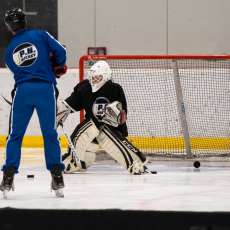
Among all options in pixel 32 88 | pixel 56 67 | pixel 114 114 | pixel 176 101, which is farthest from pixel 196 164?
pixel 32 88

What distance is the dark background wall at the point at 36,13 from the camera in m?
13.3

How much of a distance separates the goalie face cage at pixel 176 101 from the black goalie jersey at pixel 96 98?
103 cm

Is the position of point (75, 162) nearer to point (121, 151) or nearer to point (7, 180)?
point (121, 151)

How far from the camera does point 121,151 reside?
7902 millimetres

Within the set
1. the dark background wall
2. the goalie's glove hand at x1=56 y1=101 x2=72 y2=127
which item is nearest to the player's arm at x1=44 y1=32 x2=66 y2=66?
the goalie's glove hand at x1=56 y1=101 x2=72 y2=127

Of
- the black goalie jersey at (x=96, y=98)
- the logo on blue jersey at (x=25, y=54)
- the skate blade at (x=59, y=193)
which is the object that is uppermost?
the logo on blue jersey at (x=25, y=54)

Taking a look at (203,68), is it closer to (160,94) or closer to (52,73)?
(160,94)

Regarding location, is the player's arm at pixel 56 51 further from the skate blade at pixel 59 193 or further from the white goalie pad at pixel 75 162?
the white goalie pad at pixel 75 162

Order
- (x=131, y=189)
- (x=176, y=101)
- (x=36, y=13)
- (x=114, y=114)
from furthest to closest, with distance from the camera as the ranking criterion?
(x=36, y=13), (x=176, y=101), (x=114, y=114), (x=131, y=189)

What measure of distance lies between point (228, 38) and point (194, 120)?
3.88m

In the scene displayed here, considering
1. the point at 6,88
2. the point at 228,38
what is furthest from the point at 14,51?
the point at 228,38

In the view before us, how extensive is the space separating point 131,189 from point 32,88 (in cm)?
126

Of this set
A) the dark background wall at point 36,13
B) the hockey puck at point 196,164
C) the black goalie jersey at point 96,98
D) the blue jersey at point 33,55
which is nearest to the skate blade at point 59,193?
the blue jersey at point 33,55

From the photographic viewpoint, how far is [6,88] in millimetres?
10719
